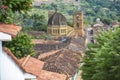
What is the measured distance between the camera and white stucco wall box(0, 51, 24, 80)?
897cm

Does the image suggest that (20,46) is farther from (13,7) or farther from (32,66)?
(13,7)

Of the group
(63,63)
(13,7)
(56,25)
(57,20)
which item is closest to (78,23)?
(57,20)

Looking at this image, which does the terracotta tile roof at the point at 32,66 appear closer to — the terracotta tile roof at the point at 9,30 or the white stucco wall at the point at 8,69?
the white stucco wall at the point at 8,69

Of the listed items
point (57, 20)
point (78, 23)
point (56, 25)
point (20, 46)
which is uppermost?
point (20, 46)

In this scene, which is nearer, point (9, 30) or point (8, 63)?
point (9, 30)

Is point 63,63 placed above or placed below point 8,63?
below

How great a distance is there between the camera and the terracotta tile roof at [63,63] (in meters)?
38.0

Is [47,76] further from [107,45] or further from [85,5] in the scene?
[85,5]

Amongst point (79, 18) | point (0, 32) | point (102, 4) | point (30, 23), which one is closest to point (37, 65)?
point (0, 32)

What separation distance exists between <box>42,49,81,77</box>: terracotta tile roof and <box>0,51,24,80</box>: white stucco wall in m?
25.2

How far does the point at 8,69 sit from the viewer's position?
372 inches

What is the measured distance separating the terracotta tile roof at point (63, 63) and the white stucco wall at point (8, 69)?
25175 mm

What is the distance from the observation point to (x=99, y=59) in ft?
62.9

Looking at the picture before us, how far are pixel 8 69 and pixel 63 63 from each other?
34.0m
